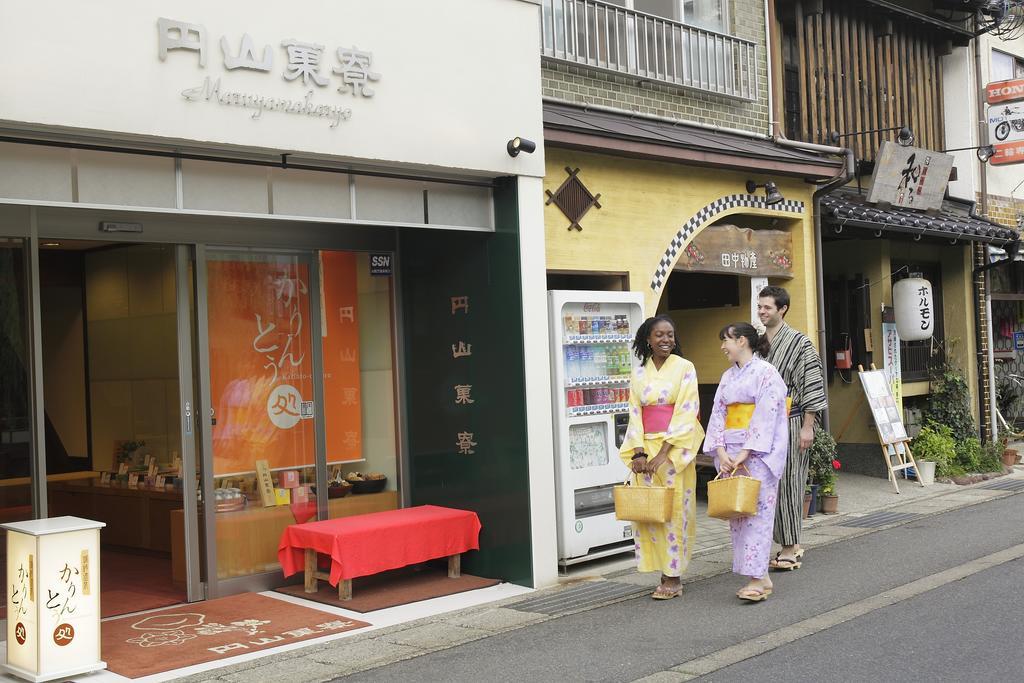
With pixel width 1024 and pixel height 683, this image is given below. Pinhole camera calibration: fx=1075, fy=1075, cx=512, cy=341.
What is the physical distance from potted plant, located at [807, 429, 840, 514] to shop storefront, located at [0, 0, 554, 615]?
3.91m

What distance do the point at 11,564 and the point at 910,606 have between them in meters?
5.52

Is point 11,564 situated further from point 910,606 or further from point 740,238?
point 740,238

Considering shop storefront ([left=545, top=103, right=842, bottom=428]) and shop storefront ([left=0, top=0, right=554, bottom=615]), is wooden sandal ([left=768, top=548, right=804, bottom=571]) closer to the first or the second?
shop storefront ([left=0, top=0, right=554, bottom=615])

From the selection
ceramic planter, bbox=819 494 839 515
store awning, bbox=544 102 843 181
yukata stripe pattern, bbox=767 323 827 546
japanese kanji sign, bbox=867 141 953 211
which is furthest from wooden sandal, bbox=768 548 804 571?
japanese kanji sign, bbox=867 141 953 211

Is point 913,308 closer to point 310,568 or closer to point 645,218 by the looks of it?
point 645,218

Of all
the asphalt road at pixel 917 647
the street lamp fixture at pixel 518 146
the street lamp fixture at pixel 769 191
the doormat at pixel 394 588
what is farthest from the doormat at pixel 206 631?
the street lamp fixture at pixel 769 191

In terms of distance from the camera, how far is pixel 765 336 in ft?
26.9

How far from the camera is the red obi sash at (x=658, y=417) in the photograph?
742 centimetres

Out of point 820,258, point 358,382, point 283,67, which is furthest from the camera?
point 820,258

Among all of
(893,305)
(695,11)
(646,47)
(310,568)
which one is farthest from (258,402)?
(893,305)

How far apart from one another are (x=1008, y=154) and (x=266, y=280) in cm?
1107

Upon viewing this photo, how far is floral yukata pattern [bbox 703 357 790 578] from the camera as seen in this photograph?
740 cm

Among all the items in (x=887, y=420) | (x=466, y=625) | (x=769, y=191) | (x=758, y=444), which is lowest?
(x=466, y=625)

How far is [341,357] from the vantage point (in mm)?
8977
